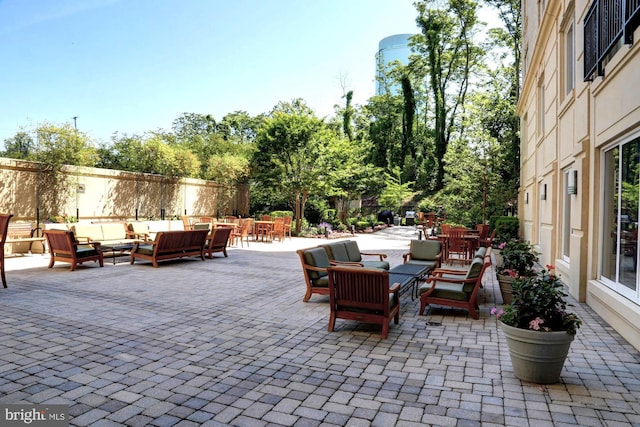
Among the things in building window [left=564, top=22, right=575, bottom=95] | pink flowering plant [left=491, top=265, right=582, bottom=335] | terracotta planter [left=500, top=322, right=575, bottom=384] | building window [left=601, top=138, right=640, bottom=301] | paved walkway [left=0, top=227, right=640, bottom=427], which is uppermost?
building window [left=564, top=22, right=575, bottom=95]

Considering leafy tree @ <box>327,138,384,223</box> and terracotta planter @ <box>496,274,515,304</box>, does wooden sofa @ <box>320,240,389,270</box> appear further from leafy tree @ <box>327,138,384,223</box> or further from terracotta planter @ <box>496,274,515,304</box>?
leafy tree @ <box>327,138,384,223</box>

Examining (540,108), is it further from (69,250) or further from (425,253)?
(69,250)

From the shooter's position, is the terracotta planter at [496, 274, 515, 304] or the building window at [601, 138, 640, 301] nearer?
the building window at [601, 138, 640, 301]

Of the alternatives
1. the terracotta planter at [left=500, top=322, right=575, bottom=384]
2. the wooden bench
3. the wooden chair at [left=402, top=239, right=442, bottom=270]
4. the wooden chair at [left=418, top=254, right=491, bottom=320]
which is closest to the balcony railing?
the wooden chair at [left=418, top=254, right=491, bottom=320]

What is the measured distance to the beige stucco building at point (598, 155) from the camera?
14.8ft

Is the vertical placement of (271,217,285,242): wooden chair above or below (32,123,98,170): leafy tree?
below

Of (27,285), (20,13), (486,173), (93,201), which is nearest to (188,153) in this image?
(93,201)

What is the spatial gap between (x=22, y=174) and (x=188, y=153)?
703 centimetres

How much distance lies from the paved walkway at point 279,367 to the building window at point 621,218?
25.7 inches

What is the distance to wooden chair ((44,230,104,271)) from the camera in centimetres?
900

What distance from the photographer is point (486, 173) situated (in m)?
18.6

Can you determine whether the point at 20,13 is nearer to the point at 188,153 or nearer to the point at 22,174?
the point at 22,174

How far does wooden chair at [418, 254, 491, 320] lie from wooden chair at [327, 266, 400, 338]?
919mm

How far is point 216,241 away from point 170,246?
1.56m
